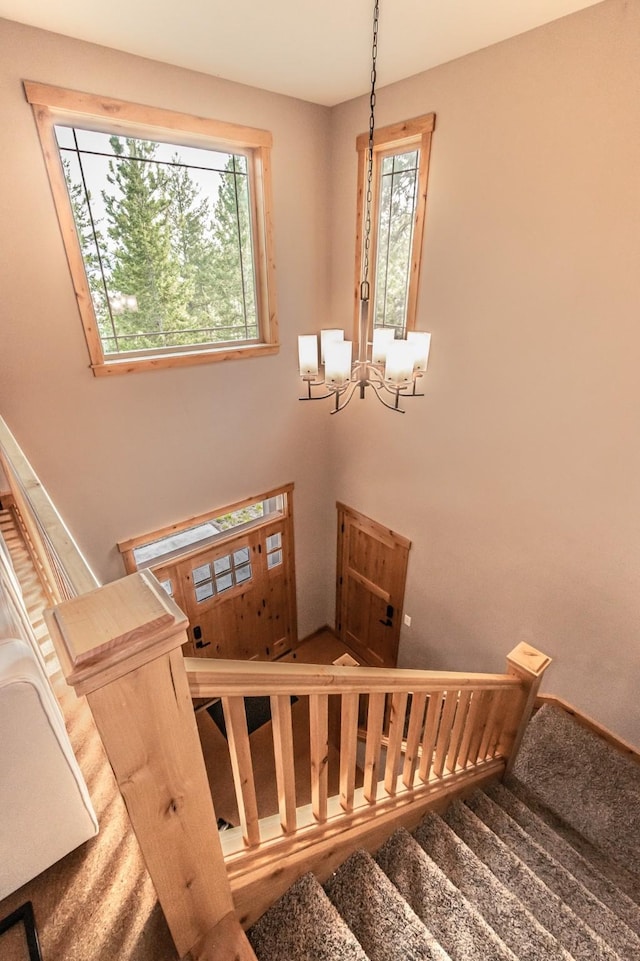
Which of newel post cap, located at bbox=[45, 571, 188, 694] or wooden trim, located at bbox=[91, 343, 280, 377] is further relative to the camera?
Answer: wooden trim, located at bbox=[91, 343, 280, 377]

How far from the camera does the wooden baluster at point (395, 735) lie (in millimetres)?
1565

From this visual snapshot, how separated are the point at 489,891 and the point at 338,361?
89.5 inches

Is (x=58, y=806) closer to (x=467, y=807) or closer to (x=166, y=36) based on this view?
→ (x=467, y=807)

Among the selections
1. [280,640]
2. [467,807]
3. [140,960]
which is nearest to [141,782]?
[140,960]

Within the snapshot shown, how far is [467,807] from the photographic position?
214cm

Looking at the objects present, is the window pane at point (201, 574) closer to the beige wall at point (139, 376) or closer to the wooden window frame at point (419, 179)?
the beige wall at point (139, 376)

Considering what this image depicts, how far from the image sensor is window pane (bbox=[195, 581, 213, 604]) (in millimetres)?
4219

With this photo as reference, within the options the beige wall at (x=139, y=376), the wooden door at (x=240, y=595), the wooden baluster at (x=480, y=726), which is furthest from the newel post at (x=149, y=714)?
the wooden door at (x=240, y=595)

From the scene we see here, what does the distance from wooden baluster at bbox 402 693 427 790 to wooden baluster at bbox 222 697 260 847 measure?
26.7 inches

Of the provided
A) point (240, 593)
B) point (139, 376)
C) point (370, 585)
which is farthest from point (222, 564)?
point (139, 376)

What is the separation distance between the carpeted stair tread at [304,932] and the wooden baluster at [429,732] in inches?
26.9

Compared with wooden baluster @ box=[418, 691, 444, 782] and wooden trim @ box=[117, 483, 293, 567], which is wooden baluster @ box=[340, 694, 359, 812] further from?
wooden trim @ box=[117, 483, 293, 567]

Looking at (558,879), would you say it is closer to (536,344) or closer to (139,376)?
(536,344)

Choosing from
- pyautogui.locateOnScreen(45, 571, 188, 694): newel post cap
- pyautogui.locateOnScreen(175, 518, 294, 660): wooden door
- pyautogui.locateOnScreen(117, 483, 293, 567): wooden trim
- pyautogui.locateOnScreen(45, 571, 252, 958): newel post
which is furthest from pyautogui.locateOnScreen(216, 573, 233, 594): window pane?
pyautogui.locateOnScreen(45, 571, 188, 694): newel post cap
